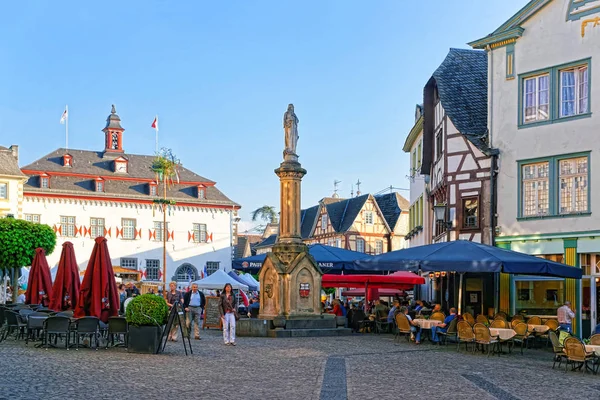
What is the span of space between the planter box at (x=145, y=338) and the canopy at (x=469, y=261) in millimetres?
6982

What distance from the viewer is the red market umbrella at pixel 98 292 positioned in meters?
19.3

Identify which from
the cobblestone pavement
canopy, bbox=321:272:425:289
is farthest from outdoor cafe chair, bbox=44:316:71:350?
canopy, bbox=321:272:425:289

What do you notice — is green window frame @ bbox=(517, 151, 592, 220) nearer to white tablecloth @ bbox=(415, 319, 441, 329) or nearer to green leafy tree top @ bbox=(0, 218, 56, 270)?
white tablecloth @ bbox=(415, 319, 441, 329)

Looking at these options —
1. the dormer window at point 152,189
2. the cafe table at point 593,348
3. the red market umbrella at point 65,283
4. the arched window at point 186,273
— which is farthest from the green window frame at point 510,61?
the dormer window at point 152,189

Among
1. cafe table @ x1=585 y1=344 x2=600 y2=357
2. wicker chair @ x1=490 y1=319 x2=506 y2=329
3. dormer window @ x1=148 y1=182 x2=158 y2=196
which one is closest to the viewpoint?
cafe table @ x1=585 y1=344 x2=600 y2=357

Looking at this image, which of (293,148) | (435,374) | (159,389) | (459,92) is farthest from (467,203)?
(159,389)

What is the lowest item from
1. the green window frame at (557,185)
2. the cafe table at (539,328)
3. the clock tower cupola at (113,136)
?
the cafe table at (539,328)

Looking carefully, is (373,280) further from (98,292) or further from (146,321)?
(146,321)

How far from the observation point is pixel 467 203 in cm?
3011

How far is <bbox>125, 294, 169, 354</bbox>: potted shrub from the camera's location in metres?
17.8

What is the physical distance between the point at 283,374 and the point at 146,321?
4354mm

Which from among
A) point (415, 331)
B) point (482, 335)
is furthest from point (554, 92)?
point (482, 335)

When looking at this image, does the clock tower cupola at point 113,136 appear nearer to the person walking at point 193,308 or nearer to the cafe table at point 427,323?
the person walking at point 193,308

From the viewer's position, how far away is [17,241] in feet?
118
